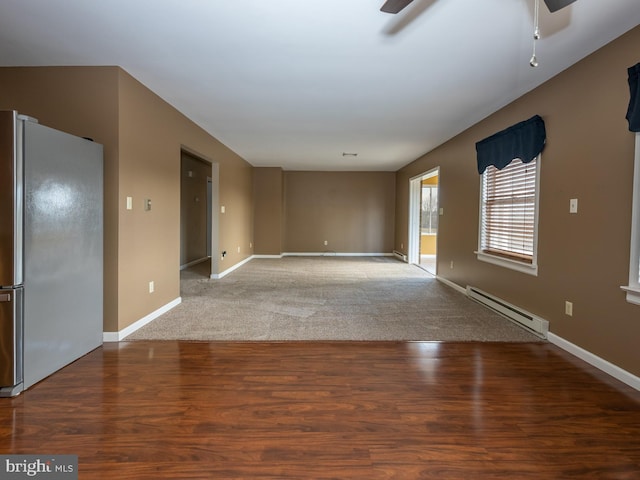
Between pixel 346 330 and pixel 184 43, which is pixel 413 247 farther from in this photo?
pixel 184 43

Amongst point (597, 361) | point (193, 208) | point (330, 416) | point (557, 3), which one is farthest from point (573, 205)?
point (193, 208)

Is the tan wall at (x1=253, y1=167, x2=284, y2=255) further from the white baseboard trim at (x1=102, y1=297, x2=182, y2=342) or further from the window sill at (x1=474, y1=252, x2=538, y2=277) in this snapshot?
the window sill at (x1=474, y1=252, x2=538, y2=277)

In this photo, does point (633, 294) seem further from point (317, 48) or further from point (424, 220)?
point (424, 220)

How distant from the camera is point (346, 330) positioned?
→ 339cm

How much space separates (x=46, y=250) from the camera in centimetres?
237

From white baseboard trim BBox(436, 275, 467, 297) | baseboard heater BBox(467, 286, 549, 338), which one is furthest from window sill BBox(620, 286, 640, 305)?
white baseboard trim BBox(436, 275, 467, 297)

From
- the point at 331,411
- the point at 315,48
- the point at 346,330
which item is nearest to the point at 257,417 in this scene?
the point at 331,411

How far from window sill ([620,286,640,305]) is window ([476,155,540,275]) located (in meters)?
1.03

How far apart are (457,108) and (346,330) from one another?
2.84 m

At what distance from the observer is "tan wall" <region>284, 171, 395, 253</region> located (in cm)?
962

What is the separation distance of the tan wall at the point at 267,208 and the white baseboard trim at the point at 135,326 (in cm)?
500

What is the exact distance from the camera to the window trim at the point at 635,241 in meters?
2.28

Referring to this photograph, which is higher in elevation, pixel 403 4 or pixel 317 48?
pixel 317 48

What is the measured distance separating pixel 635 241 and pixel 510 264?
154cm
